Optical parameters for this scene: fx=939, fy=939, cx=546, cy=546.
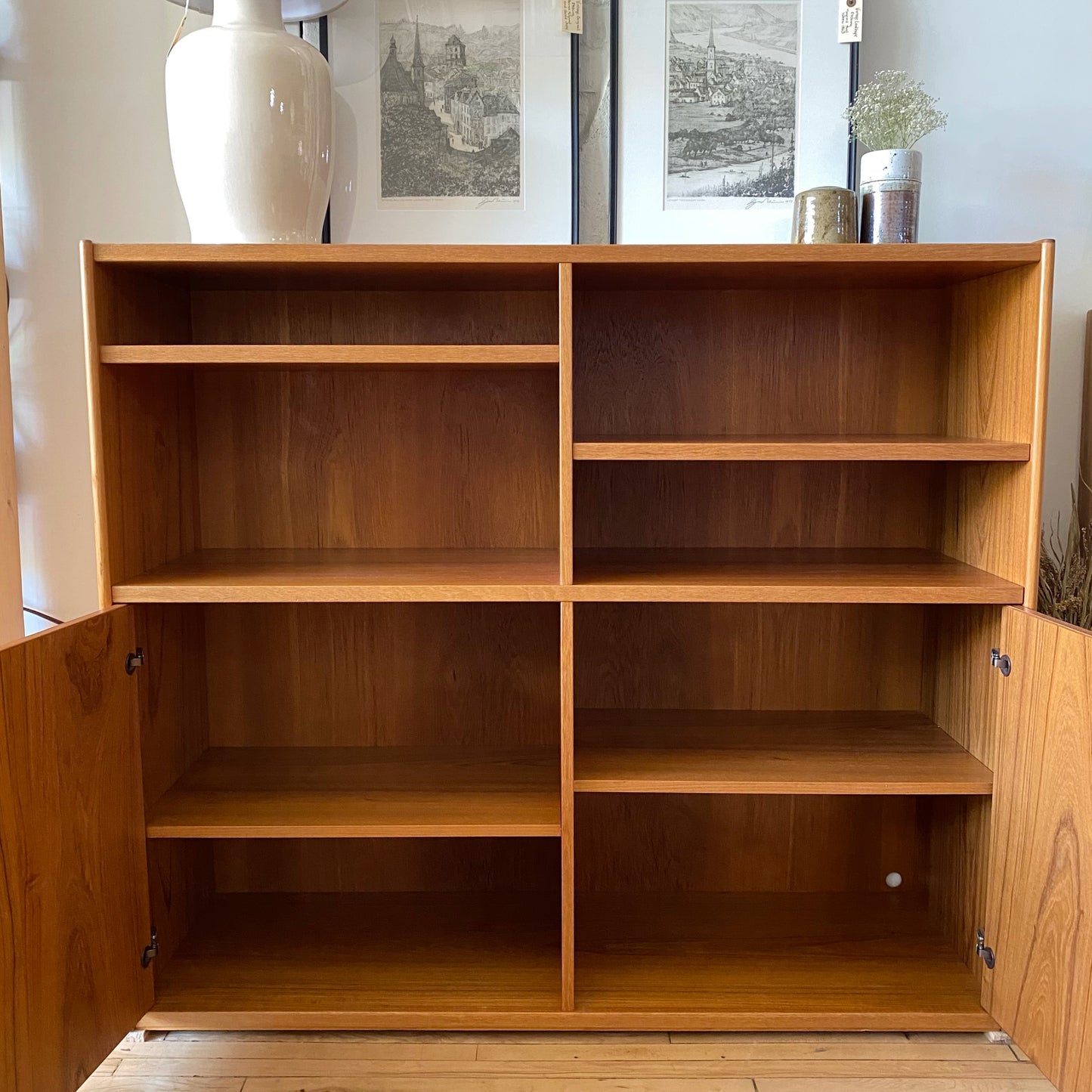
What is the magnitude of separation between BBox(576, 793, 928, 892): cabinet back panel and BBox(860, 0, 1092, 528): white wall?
1.16 m

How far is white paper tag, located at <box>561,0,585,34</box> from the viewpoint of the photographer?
170 centimetres

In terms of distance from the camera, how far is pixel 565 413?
1.47 m

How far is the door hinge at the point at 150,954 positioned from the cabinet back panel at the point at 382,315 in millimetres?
1096

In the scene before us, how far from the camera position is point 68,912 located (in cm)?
130

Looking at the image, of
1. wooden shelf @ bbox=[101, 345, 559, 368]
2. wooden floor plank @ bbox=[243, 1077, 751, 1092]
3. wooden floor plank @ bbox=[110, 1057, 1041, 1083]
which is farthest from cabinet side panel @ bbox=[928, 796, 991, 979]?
wooden shelf @ bbox=[101, 345, 559, 368]

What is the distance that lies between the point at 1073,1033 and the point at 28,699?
4.84 ft

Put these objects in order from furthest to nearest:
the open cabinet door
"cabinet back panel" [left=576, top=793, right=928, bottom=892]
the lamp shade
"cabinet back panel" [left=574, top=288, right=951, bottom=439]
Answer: "cabinet back panel" [left=576, top=793, right=928, bottom=892]
"cabinet back panel" [left=574, top=288, right=951, bottom=439]
the lamp shade
the open cabinet door

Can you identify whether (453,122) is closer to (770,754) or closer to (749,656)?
(749,656)

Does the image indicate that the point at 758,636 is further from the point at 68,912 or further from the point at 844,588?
the point at 68,912

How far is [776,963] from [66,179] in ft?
6.48

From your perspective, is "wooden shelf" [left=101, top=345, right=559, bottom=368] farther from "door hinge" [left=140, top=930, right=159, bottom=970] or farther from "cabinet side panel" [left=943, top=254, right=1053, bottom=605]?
"door hinge" [left=140, top=930, right=159, bottom=970]

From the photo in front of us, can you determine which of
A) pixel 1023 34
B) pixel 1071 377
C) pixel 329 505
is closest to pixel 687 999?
pixel 329 505

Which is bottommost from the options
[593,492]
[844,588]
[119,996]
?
[119,996]

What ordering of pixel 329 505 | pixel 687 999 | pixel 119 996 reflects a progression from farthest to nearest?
1. pixel 329 505
2. pixel 687 999
3. pixel 119 996
